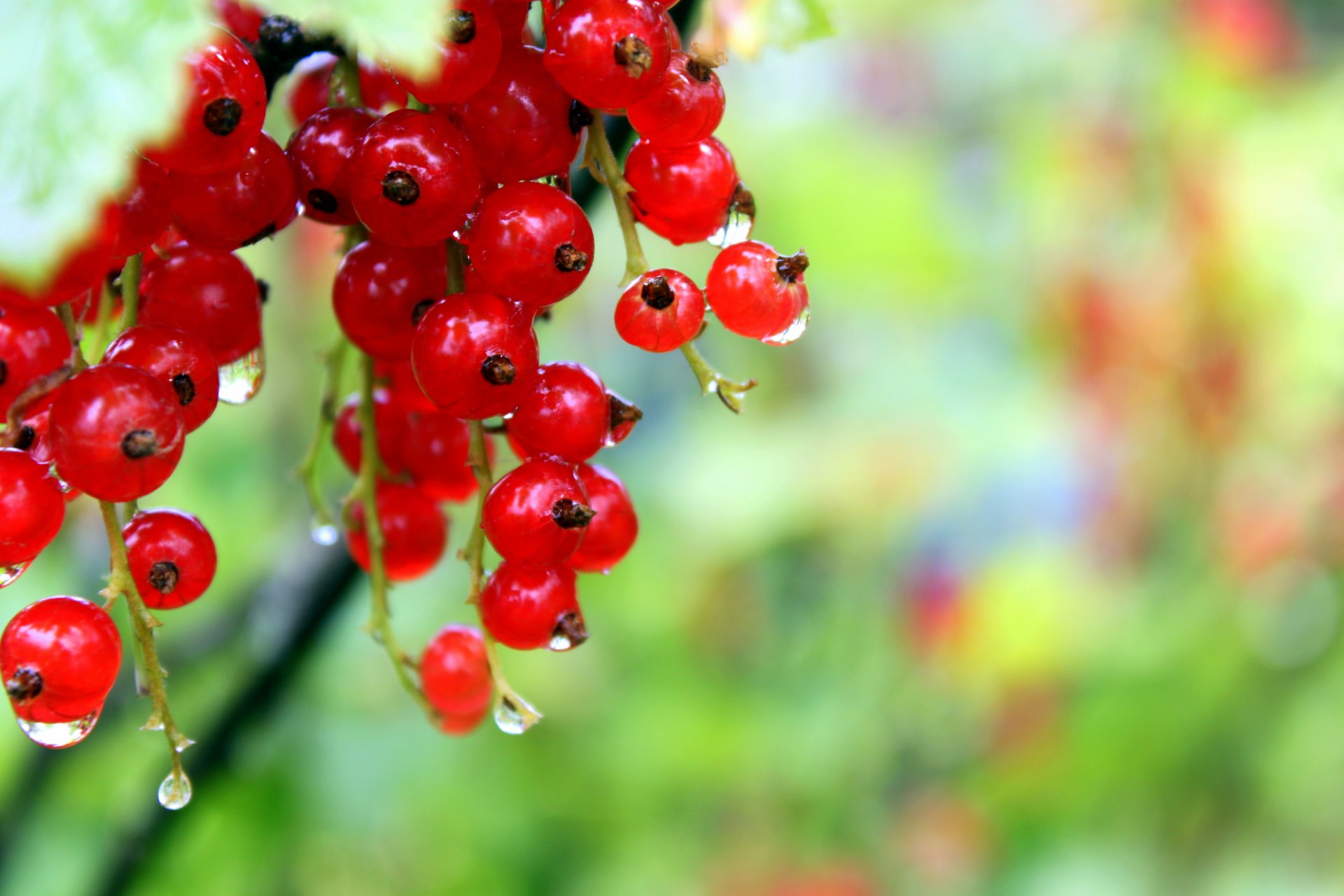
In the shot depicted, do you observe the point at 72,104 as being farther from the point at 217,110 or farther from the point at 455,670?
the point at 455,670

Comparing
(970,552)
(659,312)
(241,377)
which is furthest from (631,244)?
(970,552)

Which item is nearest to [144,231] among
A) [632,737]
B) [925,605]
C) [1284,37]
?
[632,737]

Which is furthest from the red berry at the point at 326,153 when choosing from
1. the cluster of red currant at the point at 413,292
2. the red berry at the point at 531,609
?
the red berry at the point at 531,609

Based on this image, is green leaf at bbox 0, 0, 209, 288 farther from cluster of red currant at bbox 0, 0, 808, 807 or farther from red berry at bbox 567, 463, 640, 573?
red berry at bbox 567, 463, 640, 573

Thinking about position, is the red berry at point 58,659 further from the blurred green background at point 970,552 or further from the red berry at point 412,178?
the blurred green background at point 970,552

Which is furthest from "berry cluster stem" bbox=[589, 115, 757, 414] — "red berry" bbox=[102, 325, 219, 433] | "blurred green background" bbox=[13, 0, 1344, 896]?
"blurred green background" bbox=[13, 0, 1344, 896]

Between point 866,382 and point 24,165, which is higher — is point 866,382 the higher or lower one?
the lower one

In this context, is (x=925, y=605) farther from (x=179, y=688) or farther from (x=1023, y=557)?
A: (x=179, y=688)
